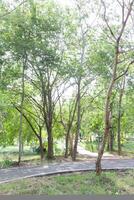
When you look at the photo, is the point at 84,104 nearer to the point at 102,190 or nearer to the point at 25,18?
the point at 25,18

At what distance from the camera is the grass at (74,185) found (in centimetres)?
980

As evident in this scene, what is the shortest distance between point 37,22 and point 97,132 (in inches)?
814

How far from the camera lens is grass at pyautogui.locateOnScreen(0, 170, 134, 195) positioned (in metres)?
9.80

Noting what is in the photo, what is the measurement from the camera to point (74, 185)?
35.1ft

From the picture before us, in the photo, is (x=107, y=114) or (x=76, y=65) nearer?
(x=107, y=114)

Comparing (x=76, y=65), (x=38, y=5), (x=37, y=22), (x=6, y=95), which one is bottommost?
(x=6, y=95)

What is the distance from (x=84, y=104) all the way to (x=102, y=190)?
16.1 metres

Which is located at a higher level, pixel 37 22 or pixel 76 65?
pixel 37 22

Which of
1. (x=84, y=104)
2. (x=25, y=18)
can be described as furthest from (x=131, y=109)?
(x=25, y=18)

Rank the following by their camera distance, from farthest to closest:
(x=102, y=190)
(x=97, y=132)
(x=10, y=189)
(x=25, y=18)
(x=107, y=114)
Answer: (x=97, y=132) → (x=25, y=18) → (x=107, y=114) → (x=102, y=190) → (x=10, y=189)

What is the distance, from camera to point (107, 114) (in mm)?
A: 12266

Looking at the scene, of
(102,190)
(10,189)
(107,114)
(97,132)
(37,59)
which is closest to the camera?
(10,189)

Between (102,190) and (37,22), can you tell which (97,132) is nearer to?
(37,22)

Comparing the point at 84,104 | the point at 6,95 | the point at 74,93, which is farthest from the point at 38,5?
the point at 84,104
